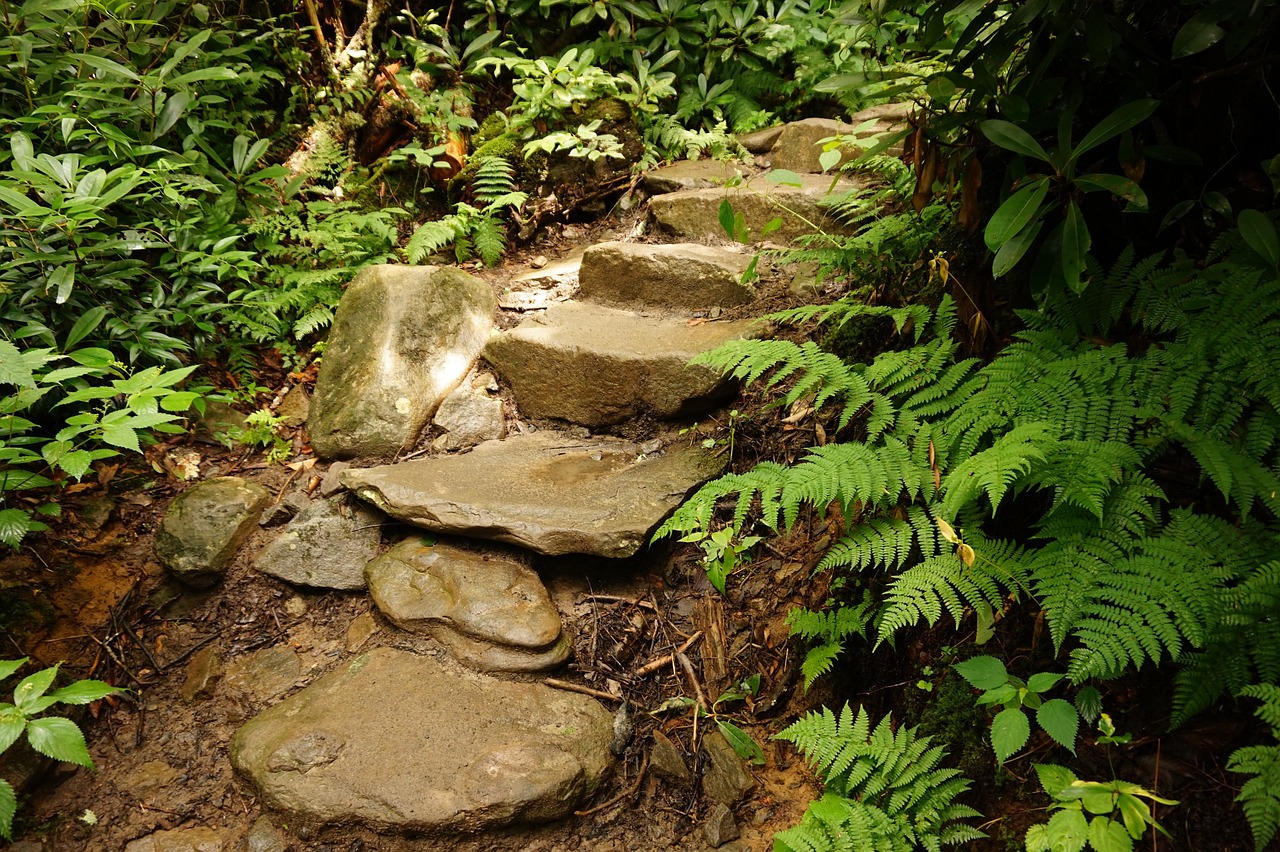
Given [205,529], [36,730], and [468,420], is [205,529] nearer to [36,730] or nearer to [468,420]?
[36,730]

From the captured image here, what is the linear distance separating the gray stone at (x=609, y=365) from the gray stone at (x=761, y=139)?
2365mm

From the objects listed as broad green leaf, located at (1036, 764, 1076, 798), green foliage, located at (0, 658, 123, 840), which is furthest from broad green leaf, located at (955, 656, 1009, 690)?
green foliage, located at (0, 658, 123, 840)

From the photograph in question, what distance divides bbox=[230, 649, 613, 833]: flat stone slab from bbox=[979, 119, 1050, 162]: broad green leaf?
8.99 feet

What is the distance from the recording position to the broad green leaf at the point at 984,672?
6.07 ft

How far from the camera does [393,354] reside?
4.12 metres

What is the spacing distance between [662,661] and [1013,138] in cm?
253

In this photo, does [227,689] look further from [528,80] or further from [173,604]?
[528,80]

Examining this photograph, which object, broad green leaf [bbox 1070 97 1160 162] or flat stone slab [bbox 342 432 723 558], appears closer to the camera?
broad green leaf [bbox 1070 97 1160 162]

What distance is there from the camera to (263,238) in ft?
15.4

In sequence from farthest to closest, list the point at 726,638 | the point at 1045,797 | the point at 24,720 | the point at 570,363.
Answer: the point at 570,363 → the point at 726,638 → the point at 24,720 → the point at 1045,797

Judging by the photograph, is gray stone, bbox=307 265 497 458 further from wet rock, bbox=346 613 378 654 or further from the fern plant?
wet rock, bbox=346 613 378 654

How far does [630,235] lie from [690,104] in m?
1.60

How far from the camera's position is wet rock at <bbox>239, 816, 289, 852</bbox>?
2.49m

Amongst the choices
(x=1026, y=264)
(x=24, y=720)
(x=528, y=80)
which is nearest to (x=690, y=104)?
(x=528, y=80)
